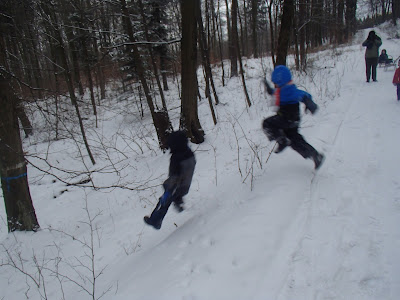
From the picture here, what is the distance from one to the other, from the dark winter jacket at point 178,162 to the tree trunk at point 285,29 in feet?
21.0

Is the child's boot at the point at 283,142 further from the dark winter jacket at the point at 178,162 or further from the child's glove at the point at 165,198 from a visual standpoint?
the child's glove at the point at 165,198

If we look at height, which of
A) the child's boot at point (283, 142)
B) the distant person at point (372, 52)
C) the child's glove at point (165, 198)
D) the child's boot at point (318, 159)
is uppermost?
the distant person at point (372, 52)

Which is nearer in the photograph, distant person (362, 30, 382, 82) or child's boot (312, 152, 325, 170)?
child's boot (312, 152, 325, 170)

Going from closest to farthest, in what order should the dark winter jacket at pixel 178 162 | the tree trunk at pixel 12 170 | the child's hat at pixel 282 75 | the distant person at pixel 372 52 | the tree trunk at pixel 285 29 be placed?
the dark winter jacket at pixel 178 162 → the child's hat at pixel 282 75 → the tree trunk at pixel 12 170 → the tree trunk at pixel 285 29 → the distant person at pixel 372 52

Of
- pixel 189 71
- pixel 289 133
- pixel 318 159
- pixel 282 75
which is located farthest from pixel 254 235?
pixel 189 71

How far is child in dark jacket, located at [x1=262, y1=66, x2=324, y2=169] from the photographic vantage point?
359 cm

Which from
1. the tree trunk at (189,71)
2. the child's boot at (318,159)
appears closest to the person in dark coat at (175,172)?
the child's boot at (318,159)

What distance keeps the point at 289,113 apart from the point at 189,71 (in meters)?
3.60

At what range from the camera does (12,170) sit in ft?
14.7

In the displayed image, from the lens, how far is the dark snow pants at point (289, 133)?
11.9ft

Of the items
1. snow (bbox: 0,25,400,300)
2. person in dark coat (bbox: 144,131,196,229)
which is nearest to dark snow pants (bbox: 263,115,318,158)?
snow (bbox: 0,25,400,300)

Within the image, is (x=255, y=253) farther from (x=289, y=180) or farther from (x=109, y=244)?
(x=109, y=244)

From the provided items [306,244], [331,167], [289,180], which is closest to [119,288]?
[306,244]

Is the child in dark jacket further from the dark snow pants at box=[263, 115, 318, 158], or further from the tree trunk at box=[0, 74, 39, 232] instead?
the tree trunk at box=[0, 74, 39, 232]
